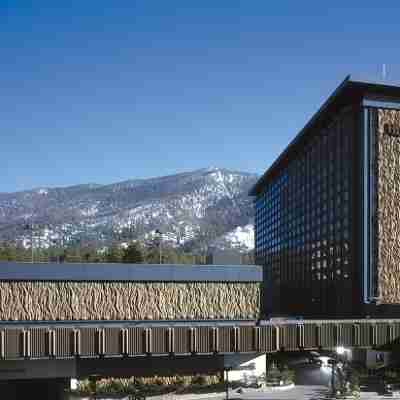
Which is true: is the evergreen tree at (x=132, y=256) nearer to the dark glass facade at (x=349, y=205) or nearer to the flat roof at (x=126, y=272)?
the flat roof at (x=126, y=272)

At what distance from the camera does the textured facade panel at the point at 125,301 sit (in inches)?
2042

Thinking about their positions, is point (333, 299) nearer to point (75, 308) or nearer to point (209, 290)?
point (209, 290)

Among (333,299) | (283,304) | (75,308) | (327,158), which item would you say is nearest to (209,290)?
(75,308)

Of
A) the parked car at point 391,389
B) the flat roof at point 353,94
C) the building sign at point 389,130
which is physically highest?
the flat roof at point 353,94

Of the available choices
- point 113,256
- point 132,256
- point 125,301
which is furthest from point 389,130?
point 113,256

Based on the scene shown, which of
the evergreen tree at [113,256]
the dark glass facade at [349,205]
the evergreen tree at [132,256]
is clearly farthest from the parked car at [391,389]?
the evergreen tree at [113,256]

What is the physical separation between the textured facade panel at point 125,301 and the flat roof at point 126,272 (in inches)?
22.2

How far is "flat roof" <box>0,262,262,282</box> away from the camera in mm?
51844

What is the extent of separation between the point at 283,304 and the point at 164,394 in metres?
70.1

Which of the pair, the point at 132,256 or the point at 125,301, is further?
the point at 132,256

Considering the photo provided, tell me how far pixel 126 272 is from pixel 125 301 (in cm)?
290

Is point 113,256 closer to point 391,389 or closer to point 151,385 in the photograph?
point 151,385

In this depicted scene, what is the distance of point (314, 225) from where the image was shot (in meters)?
93.0

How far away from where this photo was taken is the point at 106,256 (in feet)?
277
